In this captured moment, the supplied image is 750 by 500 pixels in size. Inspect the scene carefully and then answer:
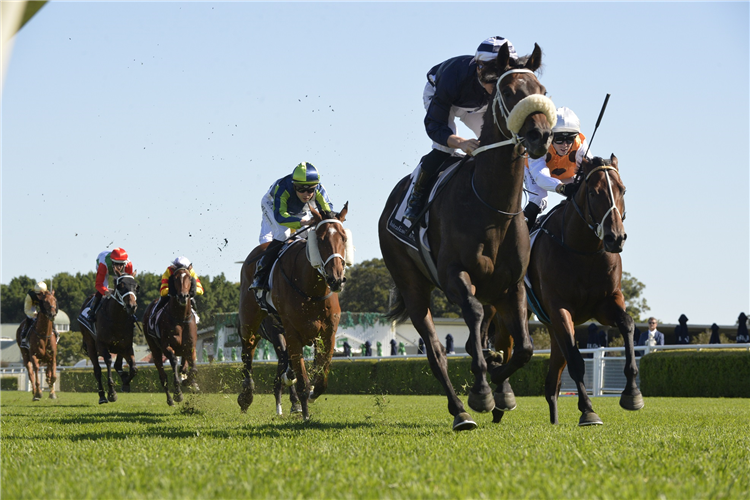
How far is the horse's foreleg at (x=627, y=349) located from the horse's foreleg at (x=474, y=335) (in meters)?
1.56

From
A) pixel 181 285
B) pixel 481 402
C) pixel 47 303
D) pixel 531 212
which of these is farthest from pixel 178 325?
pixel 481 402

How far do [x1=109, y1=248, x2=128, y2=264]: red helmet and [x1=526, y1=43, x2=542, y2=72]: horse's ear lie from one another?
35.9 ft

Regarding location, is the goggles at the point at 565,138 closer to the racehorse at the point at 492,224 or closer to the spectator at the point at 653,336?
the racehorse at the point at 492,224

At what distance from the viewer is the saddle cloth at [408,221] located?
6.52 m

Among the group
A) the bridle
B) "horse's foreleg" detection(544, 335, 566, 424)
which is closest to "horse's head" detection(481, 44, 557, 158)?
the bridle

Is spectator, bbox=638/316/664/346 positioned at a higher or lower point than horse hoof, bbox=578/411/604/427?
higher

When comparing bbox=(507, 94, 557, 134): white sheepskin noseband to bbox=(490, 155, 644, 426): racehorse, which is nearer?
bbox=(507, 94, 557, 134): white sheepskin noseband

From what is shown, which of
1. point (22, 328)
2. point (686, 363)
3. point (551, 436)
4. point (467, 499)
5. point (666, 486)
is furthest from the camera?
point (22, 328)

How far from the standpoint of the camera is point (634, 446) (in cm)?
476

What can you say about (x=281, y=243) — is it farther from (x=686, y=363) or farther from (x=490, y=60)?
(x=686, y=363)

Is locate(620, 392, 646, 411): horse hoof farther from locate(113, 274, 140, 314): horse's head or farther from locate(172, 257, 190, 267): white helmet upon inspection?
locate(113, 274, 140, 314): horse's head

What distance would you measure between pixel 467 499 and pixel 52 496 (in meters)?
1.56

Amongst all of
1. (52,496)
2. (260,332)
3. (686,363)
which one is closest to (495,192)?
(52,496)

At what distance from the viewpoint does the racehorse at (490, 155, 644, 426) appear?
22.5 ft
